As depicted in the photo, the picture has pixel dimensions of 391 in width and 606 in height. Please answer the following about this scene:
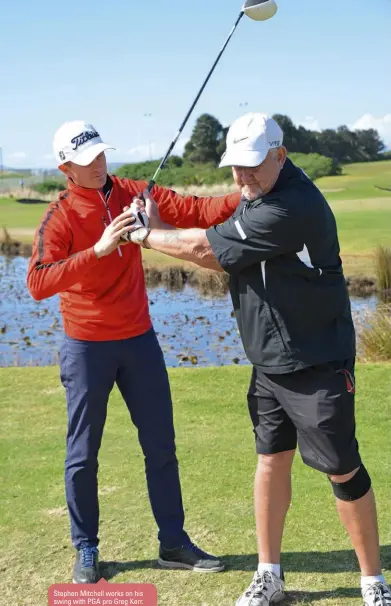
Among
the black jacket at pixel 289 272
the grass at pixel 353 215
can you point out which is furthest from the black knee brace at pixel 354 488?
the grass at pixel 353 215

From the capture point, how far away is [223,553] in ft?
12.9

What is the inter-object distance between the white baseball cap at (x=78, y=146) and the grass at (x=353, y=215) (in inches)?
451

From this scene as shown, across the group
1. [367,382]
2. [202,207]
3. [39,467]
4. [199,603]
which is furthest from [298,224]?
[367,382]

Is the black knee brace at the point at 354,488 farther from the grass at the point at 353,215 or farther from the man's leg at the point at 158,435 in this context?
the grass at the point at 353,215

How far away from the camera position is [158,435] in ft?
12.5

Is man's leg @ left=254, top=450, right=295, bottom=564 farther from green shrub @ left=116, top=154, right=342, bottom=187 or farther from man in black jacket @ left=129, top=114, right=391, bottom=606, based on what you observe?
green shrub @ left=116, top=154, right=342, bottom=187

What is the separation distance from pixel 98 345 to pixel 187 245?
692 millimetres

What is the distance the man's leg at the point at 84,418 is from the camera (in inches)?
145

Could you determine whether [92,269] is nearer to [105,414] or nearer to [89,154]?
[89,154]

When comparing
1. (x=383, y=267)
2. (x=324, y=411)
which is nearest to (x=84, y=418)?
(x=324, y=411)

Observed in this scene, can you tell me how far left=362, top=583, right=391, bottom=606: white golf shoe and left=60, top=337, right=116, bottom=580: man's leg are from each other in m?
1.23

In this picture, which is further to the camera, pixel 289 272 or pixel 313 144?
pixel 313 144

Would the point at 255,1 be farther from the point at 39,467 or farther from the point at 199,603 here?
the point at 39,467

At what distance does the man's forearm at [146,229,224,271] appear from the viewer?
128 inches
